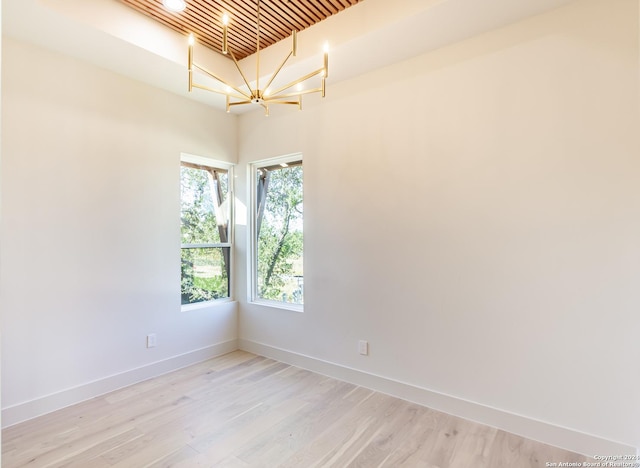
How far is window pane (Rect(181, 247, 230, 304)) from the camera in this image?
370 cm

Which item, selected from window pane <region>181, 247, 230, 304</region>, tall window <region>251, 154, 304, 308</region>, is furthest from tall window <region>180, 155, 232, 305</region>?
tall window <region>251, 154, 304, 308</region>

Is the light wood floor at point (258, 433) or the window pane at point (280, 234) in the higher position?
the window pane at point (280, 234)

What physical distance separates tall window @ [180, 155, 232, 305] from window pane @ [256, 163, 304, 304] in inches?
15.3

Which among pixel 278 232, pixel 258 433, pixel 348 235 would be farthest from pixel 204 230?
pixel 258 433

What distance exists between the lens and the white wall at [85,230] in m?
2.55

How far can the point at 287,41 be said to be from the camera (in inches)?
118

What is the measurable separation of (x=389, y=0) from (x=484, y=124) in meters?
1.09

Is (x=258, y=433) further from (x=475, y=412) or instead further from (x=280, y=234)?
(x=280, y=234)

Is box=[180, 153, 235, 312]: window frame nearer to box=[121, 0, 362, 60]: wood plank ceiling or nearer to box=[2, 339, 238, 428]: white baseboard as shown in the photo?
box=[2, 339, 238, 428]: white baseboard

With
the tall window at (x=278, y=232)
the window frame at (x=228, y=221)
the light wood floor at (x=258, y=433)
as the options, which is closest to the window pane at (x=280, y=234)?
the tall window at (x=278, y=232)

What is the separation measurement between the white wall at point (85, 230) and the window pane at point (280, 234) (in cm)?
85

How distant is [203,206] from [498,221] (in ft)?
9.49

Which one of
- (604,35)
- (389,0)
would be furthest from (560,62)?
(389,0)

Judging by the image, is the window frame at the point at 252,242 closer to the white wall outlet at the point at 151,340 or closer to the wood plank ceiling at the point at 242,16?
the white wall outlet at the point at 151,340
